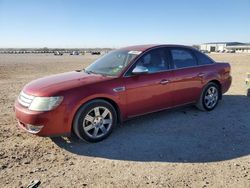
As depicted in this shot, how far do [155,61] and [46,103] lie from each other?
244 centimetres

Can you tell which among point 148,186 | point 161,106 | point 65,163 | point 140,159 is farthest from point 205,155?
point 65,163

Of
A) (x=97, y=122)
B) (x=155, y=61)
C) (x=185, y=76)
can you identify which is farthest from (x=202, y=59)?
(x=97, y=122)

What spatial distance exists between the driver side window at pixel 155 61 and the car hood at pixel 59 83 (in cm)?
91

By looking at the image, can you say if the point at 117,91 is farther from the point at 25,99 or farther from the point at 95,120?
the point at 25,99

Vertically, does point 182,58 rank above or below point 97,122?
above

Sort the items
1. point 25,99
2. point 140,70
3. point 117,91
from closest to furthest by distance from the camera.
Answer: point 25,99, point 117,91, point 140,70

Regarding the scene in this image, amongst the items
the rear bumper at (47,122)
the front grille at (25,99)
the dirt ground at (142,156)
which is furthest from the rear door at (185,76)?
the front grille at (25,99)

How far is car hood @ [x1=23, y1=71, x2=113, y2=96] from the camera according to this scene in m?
4.50

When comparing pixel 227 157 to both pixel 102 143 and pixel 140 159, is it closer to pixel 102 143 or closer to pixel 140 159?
pixel 140 159

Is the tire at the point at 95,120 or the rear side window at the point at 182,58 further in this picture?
the rear side window at the point at 182,58

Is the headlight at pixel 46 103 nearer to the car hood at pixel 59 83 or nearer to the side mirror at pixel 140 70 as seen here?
the car hood at pixel 59 83

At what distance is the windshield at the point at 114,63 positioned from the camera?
17.6 ft

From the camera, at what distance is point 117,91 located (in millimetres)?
4926

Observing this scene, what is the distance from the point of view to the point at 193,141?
15.8ft
